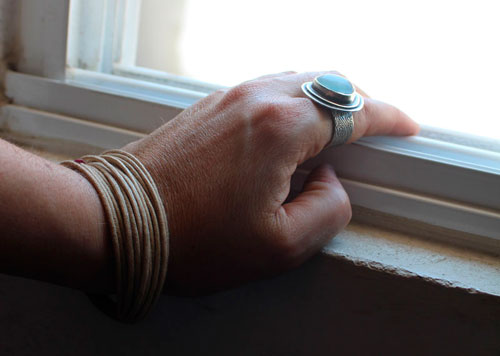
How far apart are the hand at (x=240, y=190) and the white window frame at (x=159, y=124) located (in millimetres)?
123

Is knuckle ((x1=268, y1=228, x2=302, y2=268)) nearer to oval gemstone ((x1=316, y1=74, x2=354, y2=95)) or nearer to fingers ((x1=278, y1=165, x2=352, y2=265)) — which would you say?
fingers ((x1=278, y1=165, x2=352, y2=265))

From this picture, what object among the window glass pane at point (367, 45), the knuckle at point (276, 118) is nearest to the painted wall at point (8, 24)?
the window glass pane at point (367, 45)

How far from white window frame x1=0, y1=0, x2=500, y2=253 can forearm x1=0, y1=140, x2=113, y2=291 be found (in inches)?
11.6

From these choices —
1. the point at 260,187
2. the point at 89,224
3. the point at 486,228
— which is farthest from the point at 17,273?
the point at 486,228

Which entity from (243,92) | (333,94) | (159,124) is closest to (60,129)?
(159,124)

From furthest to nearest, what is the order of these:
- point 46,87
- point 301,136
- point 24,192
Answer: point 46,87, point 301,136, point 24,192

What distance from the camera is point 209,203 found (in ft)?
1.78

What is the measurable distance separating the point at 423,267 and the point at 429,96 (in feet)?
1.14

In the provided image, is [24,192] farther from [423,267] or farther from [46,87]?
[423,267]

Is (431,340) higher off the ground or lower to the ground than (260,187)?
lower

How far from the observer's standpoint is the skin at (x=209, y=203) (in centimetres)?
48

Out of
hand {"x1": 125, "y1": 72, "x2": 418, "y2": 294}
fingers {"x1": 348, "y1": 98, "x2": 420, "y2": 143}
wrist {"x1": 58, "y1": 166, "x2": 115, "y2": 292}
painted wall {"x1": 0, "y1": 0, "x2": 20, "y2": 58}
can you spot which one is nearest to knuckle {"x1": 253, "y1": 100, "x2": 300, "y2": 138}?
hand {"x1": 125, "y1": 72, "x2": 418, "y2": 294}

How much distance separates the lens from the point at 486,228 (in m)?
0.68

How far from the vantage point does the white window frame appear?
0.68 m
